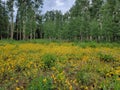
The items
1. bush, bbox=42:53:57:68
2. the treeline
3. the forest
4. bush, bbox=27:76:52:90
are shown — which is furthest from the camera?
the treeline

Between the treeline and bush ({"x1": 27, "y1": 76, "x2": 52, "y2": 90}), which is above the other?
the treeline

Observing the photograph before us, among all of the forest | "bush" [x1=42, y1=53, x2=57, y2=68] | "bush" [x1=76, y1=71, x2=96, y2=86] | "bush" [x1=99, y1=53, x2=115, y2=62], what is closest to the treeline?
the forest

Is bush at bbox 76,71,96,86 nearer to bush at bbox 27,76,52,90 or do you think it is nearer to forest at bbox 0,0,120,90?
forest at bbox 0,0,120,90

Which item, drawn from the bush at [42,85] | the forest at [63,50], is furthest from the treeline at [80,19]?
the bush at [42,85]

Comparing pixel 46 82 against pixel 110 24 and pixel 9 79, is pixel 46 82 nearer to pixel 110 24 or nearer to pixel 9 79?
pixel 9 79

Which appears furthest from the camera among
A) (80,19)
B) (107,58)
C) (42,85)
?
→ (80,19)

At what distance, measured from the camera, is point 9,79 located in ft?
22.9

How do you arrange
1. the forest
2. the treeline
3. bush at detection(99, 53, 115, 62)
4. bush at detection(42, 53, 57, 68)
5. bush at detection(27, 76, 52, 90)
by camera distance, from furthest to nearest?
the treeline
bush at detection(99, 53, 115, 62)
bush at detection(42, 53, 57, 68)
the forest
bush at detection(27, 76, 52, 90)

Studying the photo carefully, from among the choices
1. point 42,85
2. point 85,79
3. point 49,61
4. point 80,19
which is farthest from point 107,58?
point 80,19

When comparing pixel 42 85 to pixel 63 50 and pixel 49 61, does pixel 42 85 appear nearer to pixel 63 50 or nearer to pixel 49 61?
pixel 49 61

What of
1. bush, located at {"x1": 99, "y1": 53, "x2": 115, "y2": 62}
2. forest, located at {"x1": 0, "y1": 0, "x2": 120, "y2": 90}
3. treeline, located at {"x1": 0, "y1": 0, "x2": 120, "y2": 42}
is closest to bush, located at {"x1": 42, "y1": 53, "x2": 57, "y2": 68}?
forest, located at {"x1": 0, "y1": 0, "x2": 120, "y2": 90}

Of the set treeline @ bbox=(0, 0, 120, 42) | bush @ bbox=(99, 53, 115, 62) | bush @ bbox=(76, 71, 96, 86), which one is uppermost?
treeline @ bbox=(0, 0, 120, 42)

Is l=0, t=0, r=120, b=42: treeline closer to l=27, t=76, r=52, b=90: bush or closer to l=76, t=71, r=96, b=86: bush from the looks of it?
l=76, t=71, r=96, b=86: bush

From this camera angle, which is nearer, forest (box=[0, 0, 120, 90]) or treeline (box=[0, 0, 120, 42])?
forest (box=[0, 0, 120, 90])
